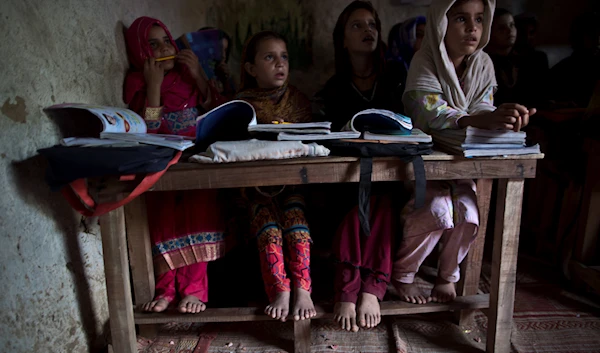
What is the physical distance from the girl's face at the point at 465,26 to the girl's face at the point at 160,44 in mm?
1297

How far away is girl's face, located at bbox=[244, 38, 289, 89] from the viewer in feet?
5.92

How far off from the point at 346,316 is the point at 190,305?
24.0 inches

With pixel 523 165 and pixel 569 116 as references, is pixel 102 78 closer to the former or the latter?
pixel 523 165

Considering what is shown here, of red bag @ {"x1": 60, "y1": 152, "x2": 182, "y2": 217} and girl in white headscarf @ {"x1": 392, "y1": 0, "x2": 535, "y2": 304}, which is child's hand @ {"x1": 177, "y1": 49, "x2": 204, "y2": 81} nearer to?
red bag @ {"x1": 60, "y1": 152, "x2": 182, "y2": 217}

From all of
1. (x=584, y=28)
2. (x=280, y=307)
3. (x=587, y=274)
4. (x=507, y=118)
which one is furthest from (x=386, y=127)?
(x=584, y=28)

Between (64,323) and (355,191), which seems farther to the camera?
(355,191)

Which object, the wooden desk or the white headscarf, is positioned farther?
the white headscarf

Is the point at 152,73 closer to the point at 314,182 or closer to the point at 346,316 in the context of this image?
the point at 314,182

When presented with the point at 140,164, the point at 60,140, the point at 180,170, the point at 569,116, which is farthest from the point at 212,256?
the point at 569,116

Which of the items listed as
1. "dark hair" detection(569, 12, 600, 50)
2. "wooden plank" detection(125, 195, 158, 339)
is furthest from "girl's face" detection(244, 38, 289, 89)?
"dark hair" detection(569, 12, 600, 50)

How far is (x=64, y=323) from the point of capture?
1.31m

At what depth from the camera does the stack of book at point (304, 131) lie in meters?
1.31

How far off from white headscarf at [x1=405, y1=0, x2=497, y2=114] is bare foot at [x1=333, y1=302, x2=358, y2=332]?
0.91 m

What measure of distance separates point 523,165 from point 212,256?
121 cm
